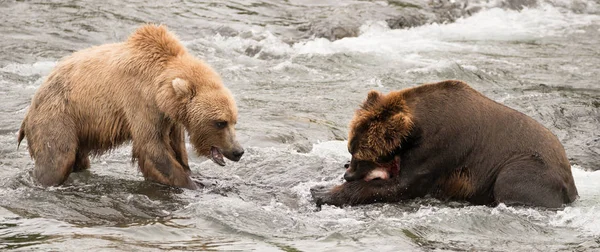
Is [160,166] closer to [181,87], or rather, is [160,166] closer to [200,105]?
[200,105]

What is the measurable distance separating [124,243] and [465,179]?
3080mm

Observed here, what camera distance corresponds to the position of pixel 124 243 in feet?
20.9

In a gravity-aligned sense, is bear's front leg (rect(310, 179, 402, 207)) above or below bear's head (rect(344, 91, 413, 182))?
below

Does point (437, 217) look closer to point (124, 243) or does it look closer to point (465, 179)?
point (465, 179)

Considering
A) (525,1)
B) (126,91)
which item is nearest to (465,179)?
(126,91)

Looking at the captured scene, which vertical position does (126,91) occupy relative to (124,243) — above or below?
above

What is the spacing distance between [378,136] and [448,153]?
0.61 meters

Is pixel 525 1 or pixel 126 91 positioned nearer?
pixel 126 91

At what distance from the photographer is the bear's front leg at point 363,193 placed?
7941 millimetres

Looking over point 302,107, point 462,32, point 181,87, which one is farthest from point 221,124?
point 462,32

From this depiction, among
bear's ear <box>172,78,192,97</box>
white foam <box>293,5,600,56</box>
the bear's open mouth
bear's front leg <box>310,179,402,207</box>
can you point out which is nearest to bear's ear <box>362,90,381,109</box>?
bear's front leg <box>310,179,402,207</box>

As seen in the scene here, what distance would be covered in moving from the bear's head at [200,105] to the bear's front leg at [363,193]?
2.98 ft

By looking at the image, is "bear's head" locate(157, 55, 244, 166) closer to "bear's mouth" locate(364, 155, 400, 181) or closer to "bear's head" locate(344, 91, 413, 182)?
"bear's head" locate(344, 91, 413, 182)

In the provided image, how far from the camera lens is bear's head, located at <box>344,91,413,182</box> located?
25.5 feet
